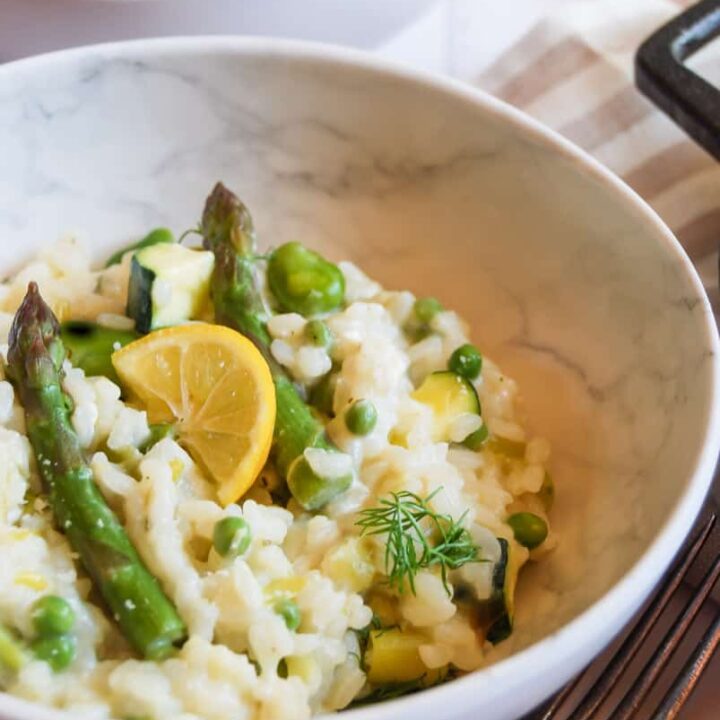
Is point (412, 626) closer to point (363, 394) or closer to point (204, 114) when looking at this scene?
point (363, 394)

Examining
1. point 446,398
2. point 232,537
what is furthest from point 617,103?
point 232,537

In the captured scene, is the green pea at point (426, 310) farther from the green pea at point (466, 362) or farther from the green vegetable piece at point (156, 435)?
the green vegetable piece at point (156, 435)

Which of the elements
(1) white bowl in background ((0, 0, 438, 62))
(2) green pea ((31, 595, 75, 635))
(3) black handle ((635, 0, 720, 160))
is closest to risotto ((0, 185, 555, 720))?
(2) green pea ((31, 595, 75, 635))

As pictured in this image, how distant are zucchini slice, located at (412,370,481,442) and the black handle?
98 centimetres

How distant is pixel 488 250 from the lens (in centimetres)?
254

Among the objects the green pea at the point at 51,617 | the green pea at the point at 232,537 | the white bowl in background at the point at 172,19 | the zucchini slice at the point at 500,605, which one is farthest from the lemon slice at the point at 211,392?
the white bowl in background at the point at 172,19

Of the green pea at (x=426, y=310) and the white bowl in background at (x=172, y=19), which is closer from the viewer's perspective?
the green pea at (x=426, y=310)

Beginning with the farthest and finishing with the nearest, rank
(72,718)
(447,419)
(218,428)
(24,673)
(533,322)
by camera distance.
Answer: (533,322), (447,419), (218,428), (24,673), (72,718)

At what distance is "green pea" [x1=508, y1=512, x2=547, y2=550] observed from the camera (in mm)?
2062

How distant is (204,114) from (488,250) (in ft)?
2.46

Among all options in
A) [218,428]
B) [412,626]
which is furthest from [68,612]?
[412,626]

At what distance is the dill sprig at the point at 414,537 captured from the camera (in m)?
1.87

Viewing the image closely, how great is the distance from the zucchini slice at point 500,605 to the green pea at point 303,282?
0.66m

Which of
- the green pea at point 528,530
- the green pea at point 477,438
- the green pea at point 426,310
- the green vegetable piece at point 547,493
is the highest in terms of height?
the green pea at point 426,310
